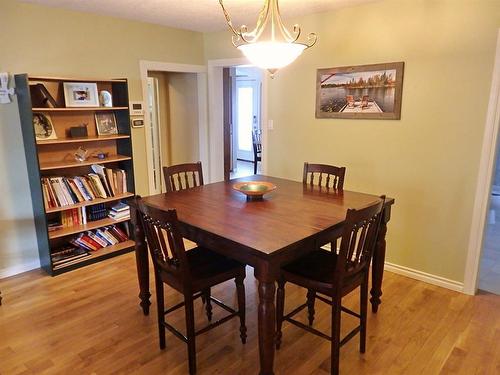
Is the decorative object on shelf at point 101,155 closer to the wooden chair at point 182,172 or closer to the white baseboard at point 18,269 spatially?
the wooden chair at point 182,172

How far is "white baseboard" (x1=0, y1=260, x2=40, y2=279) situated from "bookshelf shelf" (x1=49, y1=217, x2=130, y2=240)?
0.38 meters

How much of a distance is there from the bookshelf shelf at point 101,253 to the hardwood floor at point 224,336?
22 centimetres

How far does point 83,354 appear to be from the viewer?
2.19 metres

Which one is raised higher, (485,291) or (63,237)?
(63,237)

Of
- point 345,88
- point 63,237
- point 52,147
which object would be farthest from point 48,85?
point 345,88

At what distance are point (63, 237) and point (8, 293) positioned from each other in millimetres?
694

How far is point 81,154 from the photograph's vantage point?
3.40 metres

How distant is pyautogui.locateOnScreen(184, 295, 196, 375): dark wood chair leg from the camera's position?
1.95 m

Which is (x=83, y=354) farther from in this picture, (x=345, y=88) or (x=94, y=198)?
(x=345, y=88)

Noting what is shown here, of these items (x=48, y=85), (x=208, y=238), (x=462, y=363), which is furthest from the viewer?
(x=48, y=85)

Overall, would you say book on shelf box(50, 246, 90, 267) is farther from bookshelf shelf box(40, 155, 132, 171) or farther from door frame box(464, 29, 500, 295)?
door frame box(464, 29, 500, 295)

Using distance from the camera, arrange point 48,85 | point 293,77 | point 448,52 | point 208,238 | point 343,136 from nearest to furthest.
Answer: point 208,238 < point 448,52 < point 48,85 < point 343,136 < point 293,77

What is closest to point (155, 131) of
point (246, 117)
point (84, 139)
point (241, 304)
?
point (84, 139)

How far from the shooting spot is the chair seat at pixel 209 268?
79.3 inches
